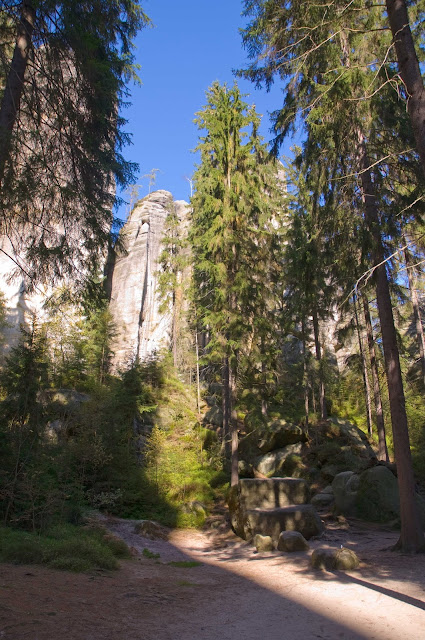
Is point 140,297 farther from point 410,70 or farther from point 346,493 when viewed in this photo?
point 410,70

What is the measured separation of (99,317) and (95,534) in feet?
67.5

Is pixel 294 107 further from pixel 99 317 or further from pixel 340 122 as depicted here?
pixel 99 317

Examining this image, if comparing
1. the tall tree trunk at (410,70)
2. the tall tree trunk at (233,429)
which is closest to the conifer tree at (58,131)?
the tall tree trunk at (410,70)

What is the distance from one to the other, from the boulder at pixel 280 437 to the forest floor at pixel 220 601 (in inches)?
407

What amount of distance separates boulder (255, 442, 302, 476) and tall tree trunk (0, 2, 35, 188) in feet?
48.6

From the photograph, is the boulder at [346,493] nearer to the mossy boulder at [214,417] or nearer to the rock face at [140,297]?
the mossy boulder at [214,417]

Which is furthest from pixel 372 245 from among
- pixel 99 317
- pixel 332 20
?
pixel 99 317

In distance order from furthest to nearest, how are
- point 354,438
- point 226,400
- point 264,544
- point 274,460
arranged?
point 354,438 → point 274,460 → point 226,400 → point 264,544

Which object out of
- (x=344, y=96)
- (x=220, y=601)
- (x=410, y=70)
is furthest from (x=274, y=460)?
(x=410, y=70)

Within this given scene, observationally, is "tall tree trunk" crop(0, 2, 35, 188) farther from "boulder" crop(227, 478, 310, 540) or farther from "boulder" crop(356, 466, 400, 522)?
"boulder" crop(356, 466, 400, 522)

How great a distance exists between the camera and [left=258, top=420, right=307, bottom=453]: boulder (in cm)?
1888

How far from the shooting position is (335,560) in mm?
7074

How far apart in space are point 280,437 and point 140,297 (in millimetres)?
24543

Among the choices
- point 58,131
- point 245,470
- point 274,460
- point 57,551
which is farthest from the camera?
point 274,460
